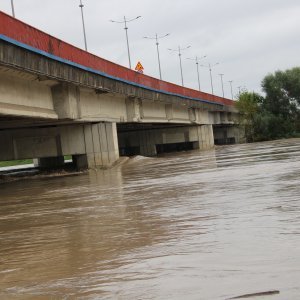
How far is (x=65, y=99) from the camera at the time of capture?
23703 mm

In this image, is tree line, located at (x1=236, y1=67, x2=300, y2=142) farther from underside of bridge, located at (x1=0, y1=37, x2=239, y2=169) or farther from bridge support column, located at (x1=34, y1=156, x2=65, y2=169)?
bridge support column, located at (x1=34, y1=156, x2=65, y2=169)

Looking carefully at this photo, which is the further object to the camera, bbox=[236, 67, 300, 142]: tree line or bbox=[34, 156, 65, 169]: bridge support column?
bbox=[236, 67, 300, 142]: tree line

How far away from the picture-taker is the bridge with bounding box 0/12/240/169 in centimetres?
1844

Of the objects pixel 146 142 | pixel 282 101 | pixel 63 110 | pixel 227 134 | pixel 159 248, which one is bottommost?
pixel 159 248

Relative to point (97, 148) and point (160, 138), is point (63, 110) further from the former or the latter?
point (160, 138)

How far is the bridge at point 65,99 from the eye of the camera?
726 inches

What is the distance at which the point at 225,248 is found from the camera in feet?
18.8

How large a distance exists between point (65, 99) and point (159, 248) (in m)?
18.4

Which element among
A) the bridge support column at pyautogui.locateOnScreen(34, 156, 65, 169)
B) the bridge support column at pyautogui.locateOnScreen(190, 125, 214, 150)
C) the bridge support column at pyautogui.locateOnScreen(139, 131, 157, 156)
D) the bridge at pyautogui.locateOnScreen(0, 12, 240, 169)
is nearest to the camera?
the bridge at pyautogui.locateOnScreen(0, 12, 240, 169)

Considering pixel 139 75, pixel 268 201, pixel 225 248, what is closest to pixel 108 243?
pixel 225 248

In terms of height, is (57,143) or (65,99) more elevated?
(65,99)

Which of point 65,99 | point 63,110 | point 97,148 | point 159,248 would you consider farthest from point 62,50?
point 159,248

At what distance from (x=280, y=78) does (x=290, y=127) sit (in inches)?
249

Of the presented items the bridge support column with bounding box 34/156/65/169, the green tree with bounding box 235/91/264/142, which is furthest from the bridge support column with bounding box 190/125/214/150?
the bridge support column with bounding box 34/156/65/169
